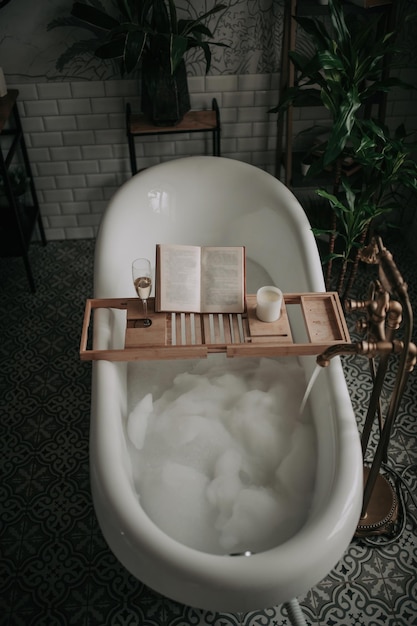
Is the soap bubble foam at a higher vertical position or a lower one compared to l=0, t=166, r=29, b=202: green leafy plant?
lower

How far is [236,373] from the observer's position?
2273 millimetres

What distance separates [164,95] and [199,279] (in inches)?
45.1

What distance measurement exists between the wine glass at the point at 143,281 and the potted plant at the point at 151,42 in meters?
0.94

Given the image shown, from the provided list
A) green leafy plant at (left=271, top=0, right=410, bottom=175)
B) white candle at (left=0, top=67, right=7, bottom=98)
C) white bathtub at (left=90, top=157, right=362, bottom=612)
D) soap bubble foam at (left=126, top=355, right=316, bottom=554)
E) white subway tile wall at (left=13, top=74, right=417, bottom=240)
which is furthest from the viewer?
white subway tile wall at (left=13, top=74, right=417, bottom=240)

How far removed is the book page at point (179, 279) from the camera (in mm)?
2162

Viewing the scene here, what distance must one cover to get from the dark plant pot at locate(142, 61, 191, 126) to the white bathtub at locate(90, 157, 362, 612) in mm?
299

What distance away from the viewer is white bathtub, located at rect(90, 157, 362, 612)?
54.6 inches

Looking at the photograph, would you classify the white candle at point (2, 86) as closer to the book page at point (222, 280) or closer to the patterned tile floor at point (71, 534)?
the patterned tile floor at point (71, 534)

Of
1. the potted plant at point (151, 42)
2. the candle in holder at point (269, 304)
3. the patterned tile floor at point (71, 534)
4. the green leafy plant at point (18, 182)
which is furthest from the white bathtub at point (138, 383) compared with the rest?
the green leafy plant at point (18, 182)

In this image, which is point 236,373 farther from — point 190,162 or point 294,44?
point 294,44

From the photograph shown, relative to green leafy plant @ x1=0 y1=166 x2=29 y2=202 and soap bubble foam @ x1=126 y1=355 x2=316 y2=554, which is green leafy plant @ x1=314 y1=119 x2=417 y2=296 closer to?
soap bubble foam @ x1=126 y1=355 x2=316 y2=554

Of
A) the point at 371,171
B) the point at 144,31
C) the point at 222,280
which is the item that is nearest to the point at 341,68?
the point at 371,171

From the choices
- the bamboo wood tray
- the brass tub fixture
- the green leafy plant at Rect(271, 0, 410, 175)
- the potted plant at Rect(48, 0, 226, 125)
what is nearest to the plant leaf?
the potted plant at Rect(48, 0, 226, 125)

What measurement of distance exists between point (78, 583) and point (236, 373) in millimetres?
913
